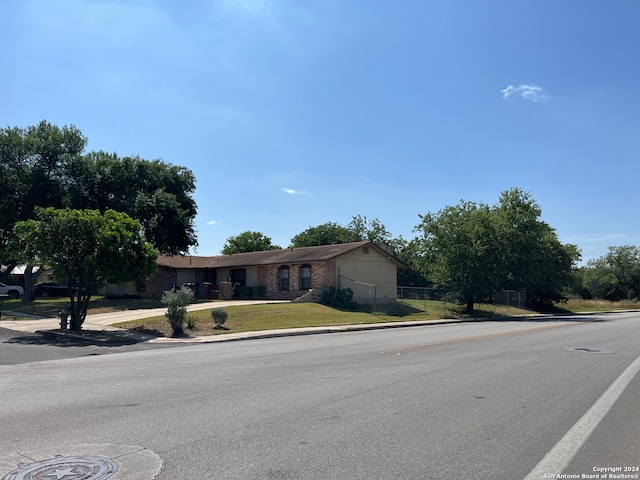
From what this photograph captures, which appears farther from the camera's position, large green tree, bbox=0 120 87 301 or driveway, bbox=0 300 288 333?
large green tree, bbox=0 120 87 301

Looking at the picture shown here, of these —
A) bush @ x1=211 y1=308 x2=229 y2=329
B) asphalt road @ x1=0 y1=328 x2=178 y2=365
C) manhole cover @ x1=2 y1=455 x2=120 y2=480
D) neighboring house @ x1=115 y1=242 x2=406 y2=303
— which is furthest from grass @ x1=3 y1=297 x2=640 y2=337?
manhole cover @ x1=2 y1=455 x2=120 y2=480

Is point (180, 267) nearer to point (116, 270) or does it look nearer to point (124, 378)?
point (116, 270)

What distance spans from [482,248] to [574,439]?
33.6 m

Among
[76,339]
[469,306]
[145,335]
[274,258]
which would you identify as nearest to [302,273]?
[274,258]

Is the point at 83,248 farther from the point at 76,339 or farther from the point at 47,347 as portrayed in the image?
the point at 47,347

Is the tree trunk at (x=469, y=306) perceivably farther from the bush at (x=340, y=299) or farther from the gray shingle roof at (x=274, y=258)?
the bush at (x=340, y=299)

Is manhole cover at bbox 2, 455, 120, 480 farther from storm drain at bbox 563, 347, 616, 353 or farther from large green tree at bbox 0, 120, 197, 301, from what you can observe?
A: large green tree at bbox 0, 120, 197, 301

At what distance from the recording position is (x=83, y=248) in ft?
69.5

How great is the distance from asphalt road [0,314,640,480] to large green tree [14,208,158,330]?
25.3 ft

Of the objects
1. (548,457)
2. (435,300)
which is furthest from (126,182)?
(548,457)

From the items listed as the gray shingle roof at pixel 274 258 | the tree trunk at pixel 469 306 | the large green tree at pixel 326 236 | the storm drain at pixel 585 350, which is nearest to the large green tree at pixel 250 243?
the large green tree at pixel 326 236

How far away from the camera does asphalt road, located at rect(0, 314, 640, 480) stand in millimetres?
5379

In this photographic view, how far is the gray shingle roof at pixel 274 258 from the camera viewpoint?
36969mm

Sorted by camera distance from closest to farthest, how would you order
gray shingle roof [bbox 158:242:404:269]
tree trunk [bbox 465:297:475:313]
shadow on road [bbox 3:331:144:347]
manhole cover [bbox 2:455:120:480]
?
manhole cover [bbox 2:455:120:480]
shadow on road [bbox 3:331:144:347]
gray shingle roof [bbox 158:242:404:269]
tree trunk [bbox 465:297:475:313]
